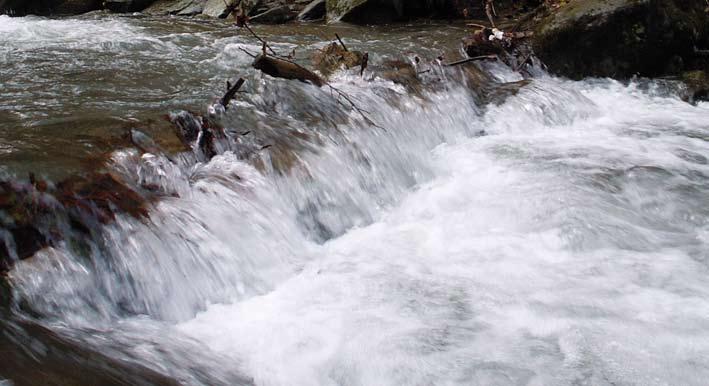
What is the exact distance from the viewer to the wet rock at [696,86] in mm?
8430

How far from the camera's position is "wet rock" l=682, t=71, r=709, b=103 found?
843 cm

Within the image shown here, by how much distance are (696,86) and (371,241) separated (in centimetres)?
613

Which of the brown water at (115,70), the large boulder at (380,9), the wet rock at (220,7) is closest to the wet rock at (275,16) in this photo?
the wet rock at (220,7)

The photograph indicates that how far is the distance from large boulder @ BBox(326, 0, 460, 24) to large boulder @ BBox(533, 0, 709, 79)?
9.89 feet

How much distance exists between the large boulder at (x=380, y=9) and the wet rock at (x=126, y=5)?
513 centimetres

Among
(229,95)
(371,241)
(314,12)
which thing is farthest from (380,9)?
(371,241)

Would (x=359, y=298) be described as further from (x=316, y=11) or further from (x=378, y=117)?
(x=316, y=11)

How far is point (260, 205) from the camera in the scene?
452cm

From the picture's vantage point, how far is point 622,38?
8766 millimetres

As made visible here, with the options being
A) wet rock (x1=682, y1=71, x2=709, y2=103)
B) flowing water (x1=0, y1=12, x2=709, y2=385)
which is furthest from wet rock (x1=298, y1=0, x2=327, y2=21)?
wet rock (x1=682, y1=71, x2=709, y2=103)

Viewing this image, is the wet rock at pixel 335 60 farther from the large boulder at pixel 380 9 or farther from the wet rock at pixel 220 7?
the wet rock at pixel 220 7

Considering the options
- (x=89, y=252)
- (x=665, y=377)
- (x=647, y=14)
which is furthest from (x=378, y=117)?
(x=647, y=14)

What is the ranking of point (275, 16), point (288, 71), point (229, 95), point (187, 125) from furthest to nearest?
point (275, 16) < point (288, 71) < point (229, 95) < point (187, 125)

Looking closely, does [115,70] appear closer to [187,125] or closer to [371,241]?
[187,125]
